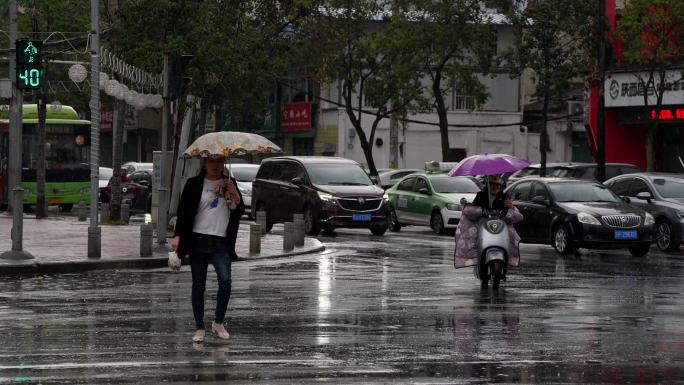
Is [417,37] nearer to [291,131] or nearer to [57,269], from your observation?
[291,131]

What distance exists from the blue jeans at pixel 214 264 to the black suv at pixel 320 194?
64.9ft

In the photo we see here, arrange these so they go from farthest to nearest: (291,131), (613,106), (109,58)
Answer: (291,131) → (613,106) → (109,58)

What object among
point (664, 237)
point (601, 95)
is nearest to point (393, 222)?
point (601, 95)

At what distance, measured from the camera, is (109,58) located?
1229 inches

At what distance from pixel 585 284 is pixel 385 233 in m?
16.4

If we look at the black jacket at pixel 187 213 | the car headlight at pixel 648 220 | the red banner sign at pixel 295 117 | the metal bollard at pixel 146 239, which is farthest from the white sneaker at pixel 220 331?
the red banner sign at pixel 295 117

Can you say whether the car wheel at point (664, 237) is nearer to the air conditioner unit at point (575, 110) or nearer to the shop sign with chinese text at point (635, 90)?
the shop sign with chinese text at point (635, 90)

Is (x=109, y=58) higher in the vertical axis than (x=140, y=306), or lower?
higher

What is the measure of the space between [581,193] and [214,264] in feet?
52.8

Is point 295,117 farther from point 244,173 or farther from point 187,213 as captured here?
point 187,213

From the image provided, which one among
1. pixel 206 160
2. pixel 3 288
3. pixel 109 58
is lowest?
pixel 3 288

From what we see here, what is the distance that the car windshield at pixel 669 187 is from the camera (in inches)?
1129

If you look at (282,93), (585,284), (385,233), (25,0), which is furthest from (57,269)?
(282,93)

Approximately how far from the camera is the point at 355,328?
13.1 m
